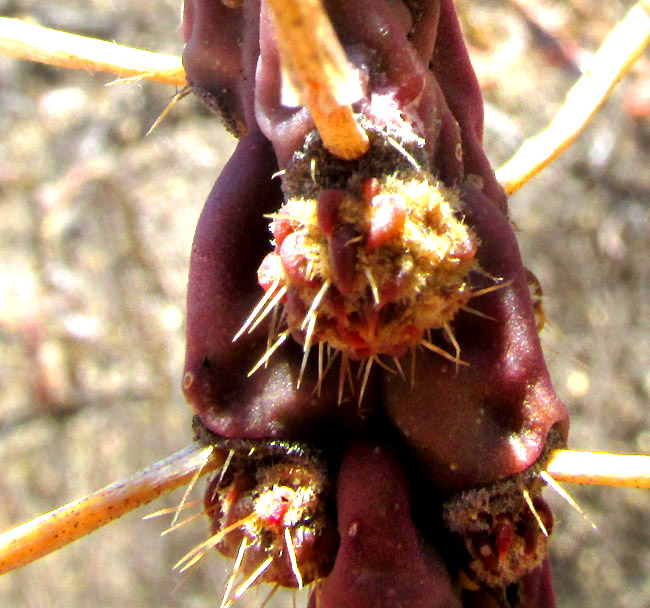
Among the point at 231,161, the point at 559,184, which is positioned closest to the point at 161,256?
the point at 559,184

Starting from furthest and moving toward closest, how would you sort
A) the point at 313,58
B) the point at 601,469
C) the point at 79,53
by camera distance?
1. the point at 79,53
2. the point at 601,469
3. the point at 313,58

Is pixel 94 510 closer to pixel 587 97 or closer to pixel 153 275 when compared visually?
pixel 587 97

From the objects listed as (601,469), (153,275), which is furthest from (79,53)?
(153,275)

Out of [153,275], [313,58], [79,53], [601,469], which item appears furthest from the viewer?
[153,275]

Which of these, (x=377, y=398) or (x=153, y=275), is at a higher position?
(x=377, y=398)

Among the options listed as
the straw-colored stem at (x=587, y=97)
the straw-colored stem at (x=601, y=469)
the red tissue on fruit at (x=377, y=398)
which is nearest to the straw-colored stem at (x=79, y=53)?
the red tissue on fruit at (x=377, y=398)

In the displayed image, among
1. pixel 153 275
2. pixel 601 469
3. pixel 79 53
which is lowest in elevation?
pixel 153 275

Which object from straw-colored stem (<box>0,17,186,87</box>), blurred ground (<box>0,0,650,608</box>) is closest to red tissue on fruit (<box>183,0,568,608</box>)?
straw-colored stem (<box>0,17,186,87</box>)
